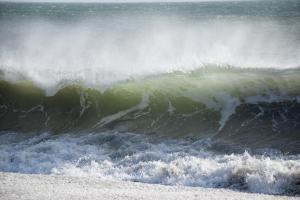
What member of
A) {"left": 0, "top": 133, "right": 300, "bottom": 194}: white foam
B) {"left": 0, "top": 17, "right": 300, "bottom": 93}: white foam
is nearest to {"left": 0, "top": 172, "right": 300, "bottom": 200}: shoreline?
{"left": 0, "top": 133, "right": 300, "bottom": 194}: white foam

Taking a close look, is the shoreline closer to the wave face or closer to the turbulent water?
the turbulent water

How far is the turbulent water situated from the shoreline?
2.20 ft

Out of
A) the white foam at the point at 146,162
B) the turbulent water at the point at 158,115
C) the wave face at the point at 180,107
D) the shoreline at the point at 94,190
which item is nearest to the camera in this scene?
the shoreline at the point at 94,190

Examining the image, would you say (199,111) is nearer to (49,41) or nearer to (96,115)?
(96,115)

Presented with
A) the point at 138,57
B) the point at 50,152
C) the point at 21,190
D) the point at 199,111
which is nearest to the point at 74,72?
the point at 138,57

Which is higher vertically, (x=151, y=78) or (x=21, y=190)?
(x=21, y=190)

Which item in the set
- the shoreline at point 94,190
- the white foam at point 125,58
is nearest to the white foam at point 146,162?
the shoreline at point 94,190

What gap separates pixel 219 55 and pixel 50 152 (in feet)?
41.2

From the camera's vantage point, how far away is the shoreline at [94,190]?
6.91 m

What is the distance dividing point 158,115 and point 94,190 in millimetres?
6613

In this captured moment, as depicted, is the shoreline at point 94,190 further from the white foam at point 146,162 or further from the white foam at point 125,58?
the white foam at point 125,58

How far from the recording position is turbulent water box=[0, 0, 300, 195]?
8.83 meters

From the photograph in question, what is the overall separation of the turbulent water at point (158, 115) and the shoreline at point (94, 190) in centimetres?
67

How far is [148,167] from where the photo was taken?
897cm
